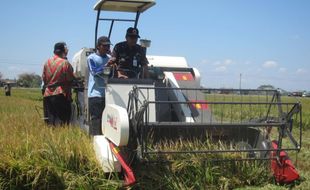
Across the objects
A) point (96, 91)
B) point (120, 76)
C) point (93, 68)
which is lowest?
point (96, 91)

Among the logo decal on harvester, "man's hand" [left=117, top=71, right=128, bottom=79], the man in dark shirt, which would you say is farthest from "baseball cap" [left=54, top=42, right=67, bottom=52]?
the logo decal on harvester

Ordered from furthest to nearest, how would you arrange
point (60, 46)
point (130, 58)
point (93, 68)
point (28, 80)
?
point (28, 80), point (60, 46), point (130, 58), point (93, 68)

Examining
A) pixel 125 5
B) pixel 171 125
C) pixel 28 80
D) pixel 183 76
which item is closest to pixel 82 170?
pixel 171 125

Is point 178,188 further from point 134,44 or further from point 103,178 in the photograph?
point 134,44

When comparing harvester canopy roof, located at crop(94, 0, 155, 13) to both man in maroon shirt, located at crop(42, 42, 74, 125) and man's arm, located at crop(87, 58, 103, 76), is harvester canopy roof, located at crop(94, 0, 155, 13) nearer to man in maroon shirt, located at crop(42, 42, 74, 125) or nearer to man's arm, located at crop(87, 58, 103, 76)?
man in maroon shirt, located at crop(42, 42, 74, 125)

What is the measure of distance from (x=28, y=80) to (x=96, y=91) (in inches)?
5157

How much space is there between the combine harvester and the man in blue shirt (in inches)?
14.1

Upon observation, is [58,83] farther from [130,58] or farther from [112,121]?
[112,121]

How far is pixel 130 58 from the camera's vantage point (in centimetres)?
670

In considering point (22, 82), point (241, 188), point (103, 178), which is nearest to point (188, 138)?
point (241, 188)

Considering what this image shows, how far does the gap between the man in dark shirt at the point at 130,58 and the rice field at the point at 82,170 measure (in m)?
1.26

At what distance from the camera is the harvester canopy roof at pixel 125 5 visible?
702 cm

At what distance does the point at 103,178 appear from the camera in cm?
517

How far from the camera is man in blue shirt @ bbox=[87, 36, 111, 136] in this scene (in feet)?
20.4
